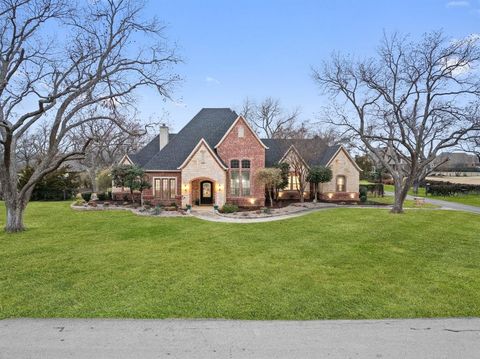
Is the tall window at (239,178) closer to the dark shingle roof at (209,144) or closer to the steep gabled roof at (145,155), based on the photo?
the dark shingle roof at (209,144)

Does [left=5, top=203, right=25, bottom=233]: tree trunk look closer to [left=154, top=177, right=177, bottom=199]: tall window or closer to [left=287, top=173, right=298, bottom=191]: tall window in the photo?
[left=154, top=177, right=177, bottom=199]: tall window

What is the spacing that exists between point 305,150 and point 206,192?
10870mm

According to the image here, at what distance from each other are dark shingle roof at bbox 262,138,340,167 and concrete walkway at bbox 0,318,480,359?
21.0 metres

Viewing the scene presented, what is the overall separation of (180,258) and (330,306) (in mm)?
5466

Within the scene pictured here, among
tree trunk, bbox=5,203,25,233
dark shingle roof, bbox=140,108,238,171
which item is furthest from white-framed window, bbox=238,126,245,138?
tree trunk, bbox=5,203,25,233

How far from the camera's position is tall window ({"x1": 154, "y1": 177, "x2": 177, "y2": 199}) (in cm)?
2388

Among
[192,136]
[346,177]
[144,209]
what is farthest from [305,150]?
[144,209]

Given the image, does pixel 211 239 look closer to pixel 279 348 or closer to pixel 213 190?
pixel 279 348

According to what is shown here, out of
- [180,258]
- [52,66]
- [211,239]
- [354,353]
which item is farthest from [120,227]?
[354,353]

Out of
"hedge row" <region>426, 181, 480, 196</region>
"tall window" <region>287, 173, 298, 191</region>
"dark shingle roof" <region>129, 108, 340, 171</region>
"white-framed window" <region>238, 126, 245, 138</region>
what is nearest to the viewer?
"white-framed window" <region>238, 126, 245, 138</region>

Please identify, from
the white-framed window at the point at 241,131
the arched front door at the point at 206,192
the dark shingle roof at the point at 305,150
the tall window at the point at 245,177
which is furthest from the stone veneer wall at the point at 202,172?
the dark shingle roof at the point at 305,150

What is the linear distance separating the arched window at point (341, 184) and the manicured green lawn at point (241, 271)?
12617 millimetres

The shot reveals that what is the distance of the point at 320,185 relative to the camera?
2830cm

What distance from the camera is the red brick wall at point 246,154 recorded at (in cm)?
2361
